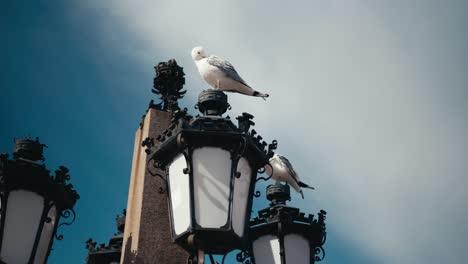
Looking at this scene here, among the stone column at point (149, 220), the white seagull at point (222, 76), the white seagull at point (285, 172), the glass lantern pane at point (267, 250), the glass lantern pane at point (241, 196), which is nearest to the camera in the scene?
the glass lantern pane at point (241, 196)

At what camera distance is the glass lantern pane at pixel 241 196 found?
4707 millimetres

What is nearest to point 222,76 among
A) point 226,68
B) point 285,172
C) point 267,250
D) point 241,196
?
point 226,68

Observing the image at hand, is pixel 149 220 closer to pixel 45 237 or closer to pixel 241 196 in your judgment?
pixel 45 237

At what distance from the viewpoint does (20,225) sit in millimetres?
5906

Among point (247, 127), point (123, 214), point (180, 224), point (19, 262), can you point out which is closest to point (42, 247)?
point (19, 262)

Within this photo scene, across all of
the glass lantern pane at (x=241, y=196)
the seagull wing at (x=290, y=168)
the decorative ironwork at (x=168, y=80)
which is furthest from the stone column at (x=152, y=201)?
the seagull wing at (x=290, y=168)

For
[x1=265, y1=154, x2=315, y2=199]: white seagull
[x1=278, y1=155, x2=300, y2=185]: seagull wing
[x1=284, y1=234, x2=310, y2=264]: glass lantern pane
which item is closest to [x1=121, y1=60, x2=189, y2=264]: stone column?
[x1=284, y1=234, x2=310, y2=264]: glass lantern pane

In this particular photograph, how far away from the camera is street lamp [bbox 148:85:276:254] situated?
4.57 meters

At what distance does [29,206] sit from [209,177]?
82.4 inches

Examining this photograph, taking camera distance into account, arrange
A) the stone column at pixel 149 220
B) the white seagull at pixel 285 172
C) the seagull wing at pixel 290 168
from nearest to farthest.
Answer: the stone column at pixel 149 220 → the white seagull at pixel 285 172 → the seagull wing at pixel 290 168

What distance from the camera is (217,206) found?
4.59 m

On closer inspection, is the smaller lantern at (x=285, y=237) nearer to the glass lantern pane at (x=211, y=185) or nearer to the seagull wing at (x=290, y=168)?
the seagull wing at (x=290, y=168)

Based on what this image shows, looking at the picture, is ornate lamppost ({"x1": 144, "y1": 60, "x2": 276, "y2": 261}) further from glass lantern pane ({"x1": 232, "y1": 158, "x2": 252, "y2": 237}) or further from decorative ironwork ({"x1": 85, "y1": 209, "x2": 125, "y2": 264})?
decorative ironwork ({"x1": 85, "y1": 209, "x2": 125, "y2": 264})

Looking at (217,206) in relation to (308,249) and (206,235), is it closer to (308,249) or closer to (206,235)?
(206,235)
